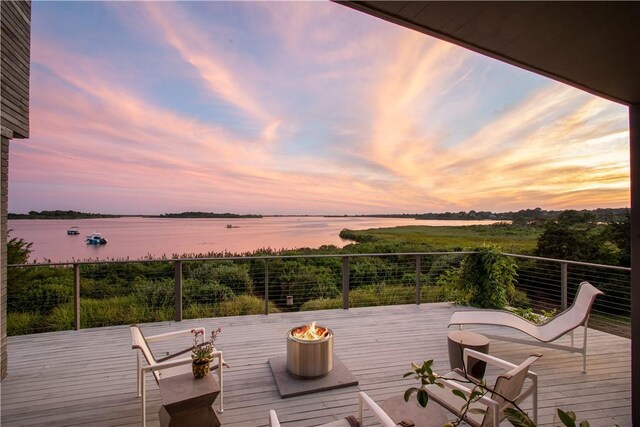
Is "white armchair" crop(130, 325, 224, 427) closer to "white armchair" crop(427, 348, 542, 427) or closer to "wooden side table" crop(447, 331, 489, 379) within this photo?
"white armchair" crop(427, 348, 542, 427)

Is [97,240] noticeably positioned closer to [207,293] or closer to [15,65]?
[207,293]

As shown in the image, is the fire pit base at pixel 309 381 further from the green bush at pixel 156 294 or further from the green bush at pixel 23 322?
the green bush at pixel 23 322

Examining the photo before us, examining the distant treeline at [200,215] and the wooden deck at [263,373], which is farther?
the distant treeline at [200,215]

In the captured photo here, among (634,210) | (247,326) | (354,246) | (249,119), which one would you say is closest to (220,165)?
(249,119)

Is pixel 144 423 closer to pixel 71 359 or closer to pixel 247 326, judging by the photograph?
pixel 71 359

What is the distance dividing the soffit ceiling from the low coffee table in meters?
2.17

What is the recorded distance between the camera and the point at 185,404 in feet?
6.81

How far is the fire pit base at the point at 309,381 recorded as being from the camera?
276 cm

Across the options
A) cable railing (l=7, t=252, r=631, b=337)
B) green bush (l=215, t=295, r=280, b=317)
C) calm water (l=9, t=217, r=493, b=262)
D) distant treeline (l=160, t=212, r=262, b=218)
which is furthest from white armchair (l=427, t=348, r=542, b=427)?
calm water (l=9, t=217, r=493, b=262)

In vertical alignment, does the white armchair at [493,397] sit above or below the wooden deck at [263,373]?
above

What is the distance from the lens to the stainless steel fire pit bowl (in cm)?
296

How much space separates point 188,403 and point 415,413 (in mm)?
1583

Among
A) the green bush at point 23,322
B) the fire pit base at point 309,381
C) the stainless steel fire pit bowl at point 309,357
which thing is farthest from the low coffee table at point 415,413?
the green bush at point 23,322

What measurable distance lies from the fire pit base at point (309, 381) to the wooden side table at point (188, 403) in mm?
751
